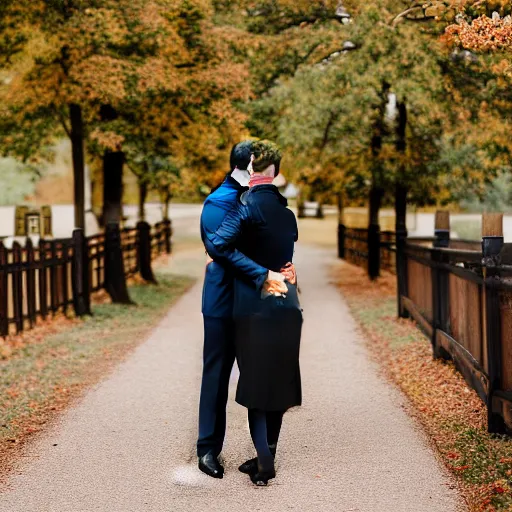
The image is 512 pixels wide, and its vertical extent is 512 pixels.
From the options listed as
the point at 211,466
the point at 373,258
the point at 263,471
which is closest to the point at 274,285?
the point at 263,471

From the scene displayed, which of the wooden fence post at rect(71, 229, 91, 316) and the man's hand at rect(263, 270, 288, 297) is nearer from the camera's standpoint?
the man's hand at rect(263, 270, 288, 297)

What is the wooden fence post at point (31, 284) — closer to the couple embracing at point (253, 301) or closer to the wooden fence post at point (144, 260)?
the couple embracing at point (253, 301)

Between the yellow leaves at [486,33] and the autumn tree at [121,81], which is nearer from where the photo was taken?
the yellow leaves at [486,33]

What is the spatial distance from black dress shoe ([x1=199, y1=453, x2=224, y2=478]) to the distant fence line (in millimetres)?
2086

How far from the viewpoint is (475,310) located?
7.05m

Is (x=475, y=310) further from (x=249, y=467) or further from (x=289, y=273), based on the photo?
(x=249, y=467)

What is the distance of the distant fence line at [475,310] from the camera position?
240 inches

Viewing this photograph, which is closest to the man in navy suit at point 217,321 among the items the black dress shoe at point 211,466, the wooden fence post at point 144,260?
the black dress shoe at point 211,466

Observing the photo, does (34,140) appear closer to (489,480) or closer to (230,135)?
(230,135)

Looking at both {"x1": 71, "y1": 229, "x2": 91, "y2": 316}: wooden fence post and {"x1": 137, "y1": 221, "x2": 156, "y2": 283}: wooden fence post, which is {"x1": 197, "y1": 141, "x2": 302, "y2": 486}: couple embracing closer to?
{"x1": 71, "y1": 229, "x2": 91, "y2": 316}: wooden fence post

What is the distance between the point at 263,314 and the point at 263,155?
0.99 m

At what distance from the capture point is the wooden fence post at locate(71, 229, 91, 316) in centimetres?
1331

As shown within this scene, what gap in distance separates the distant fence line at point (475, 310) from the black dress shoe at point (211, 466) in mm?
2086

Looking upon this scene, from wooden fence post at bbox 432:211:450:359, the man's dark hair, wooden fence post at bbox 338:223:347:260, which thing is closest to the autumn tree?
wooden fence post at bbox 432:211:450:359
